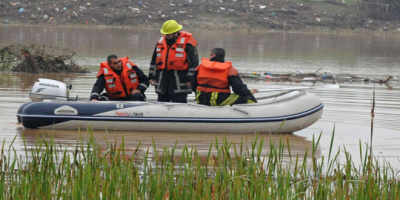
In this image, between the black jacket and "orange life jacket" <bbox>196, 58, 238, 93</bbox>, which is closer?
"orange life jacket" <bbox>196, 58, 238, 93</bbox>

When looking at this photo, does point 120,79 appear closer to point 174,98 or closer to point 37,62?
point 174,98

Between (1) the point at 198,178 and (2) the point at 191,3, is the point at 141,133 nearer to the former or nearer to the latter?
(1) the point at 198,178

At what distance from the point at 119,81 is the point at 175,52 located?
2.56 ft

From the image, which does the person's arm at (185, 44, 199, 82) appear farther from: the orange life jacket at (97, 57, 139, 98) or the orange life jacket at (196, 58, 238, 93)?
the orange life jacket at (97, 57, 139, 98)

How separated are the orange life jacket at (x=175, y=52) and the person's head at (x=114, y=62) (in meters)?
0.52

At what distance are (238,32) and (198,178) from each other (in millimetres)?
31113

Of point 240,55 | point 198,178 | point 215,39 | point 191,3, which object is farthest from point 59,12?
point 198,178

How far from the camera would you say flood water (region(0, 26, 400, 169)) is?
9.21 m

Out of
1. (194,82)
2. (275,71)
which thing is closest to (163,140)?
(194,82)

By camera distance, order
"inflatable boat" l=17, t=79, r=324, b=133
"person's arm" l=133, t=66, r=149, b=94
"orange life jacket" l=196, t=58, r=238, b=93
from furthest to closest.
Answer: "person's arm" l=133, t=66, r=149, b=94, "orange life jacket" l=196, t=58, r=238, b=93, "inflatable boat" l=17, t=79, r=324, b=133

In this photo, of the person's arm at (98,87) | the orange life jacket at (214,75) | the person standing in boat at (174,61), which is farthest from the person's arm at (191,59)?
the person's arm at (98,87)

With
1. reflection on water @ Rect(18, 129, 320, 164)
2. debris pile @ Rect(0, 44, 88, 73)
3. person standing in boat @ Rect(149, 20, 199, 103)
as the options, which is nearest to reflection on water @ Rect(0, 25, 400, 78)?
debris pile @ Rect(0, 44, 88, 73)

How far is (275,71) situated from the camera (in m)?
19.2

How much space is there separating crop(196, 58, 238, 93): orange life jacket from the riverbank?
2624 centimetres
